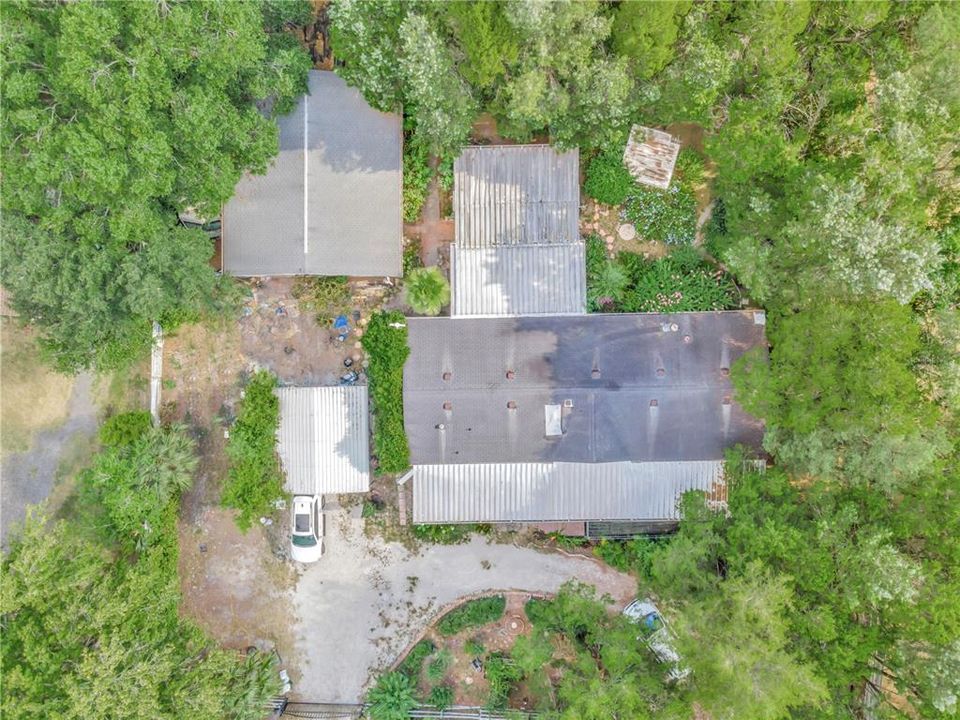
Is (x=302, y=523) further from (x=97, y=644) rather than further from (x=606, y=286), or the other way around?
(x=606, y=286)

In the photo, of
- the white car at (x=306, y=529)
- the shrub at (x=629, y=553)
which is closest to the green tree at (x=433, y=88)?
the white car at (x=306, y=529)

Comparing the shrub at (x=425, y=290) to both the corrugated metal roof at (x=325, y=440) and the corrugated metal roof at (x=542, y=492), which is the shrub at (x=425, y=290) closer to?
the corrugated metal roof at (x=325, y=440)

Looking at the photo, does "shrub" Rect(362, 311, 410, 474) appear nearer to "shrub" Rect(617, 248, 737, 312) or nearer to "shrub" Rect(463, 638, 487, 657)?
"shrub" Rect(463, 638, 487, 657)

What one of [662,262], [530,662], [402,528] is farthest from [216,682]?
[662,262]

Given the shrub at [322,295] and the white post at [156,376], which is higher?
the shrub at [322,295]

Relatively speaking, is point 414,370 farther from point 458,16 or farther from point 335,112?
point 458,16

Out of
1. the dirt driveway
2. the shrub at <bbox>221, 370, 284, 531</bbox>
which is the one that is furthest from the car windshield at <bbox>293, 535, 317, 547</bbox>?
the shrub at <bbox>221, 370, 284, 531</bbox>
